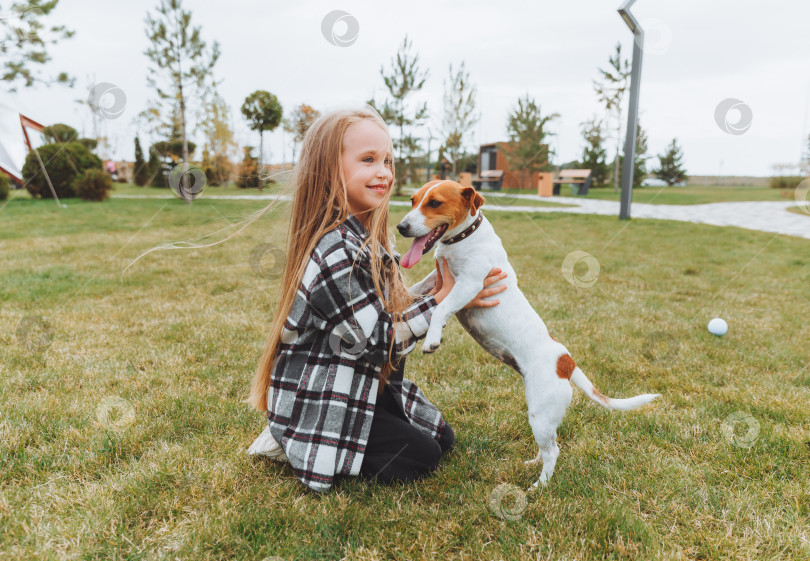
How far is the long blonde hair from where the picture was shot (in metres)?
2.41

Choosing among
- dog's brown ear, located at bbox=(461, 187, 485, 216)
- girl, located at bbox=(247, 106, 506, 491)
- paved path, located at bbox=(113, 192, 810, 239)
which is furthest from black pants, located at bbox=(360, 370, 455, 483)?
paved path, located at bbox=(113, 192, 810, 239)

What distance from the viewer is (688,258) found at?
845cm

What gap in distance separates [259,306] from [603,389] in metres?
3.54

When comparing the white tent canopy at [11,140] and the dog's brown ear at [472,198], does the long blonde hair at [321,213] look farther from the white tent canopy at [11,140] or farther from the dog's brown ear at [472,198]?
the white tent canopy at [11,140]

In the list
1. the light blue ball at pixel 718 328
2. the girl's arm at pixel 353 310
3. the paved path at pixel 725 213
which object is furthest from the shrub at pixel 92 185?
the light blue ball at pixel 718 328

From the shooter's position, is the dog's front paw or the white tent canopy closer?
the dog's front paw

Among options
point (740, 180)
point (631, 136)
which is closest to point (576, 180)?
point (740, 180)

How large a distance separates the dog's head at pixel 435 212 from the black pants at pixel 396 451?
3.03 feet

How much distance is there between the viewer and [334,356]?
2365 mm

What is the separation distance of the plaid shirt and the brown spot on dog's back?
57cm

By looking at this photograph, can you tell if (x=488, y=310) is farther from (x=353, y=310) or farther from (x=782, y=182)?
(x=782, y=182)

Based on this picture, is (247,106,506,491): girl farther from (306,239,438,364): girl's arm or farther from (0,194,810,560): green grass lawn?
(0,194,810,560): green grass lawn

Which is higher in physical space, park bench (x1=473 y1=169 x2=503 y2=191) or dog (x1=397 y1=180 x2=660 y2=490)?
park bench (x1=473 y1=169 x2=503 y2=191)

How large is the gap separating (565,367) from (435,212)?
834mm
